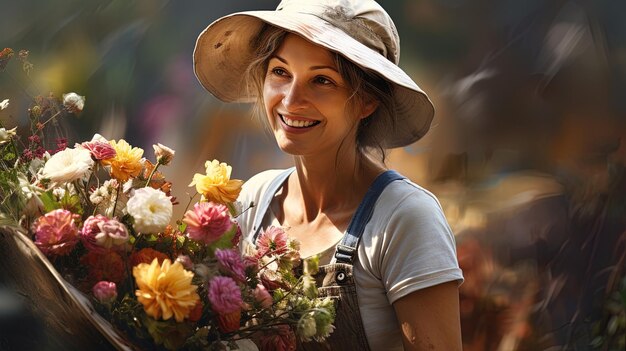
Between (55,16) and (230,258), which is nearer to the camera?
(230,258)

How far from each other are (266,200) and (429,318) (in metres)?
0.54

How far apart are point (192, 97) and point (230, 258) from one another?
1.91 m

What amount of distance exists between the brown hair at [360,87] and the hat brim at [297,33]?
24mm

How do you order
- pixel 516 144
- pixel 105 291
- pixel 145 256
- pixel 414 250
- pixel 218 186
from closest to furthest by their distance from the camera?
pixel 105 291
pixel 145 256
pixel 218 186
pixel 414 250
pixel 516 144

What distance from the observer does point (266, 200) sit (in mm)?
2143

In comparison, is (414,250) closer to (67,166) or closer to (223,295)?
(223,295)

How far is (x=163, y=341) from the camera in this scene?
1432mm

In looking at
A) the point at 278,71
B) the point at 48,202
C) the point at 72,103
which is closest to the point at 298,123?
the point at 278,71

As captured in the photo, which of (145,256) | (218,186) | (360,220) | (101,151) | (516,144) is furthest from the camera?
(516,144)

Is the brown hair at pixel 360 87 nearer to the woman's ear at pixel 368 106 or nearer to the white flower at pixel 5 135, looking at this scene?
the woman's ear at pixel 368 106

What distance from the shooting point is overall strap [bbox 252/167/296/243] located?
Answer: 209cm

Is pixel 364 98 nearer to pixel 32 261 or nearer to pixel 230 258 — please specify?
pixel 230 258

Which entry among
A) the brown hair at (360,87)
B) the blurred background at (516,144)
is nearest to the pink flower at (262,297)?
the brown hair at (360,87)

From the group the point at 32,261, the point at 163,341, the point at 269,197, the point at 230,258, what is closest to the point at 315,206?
the point at 269,197
